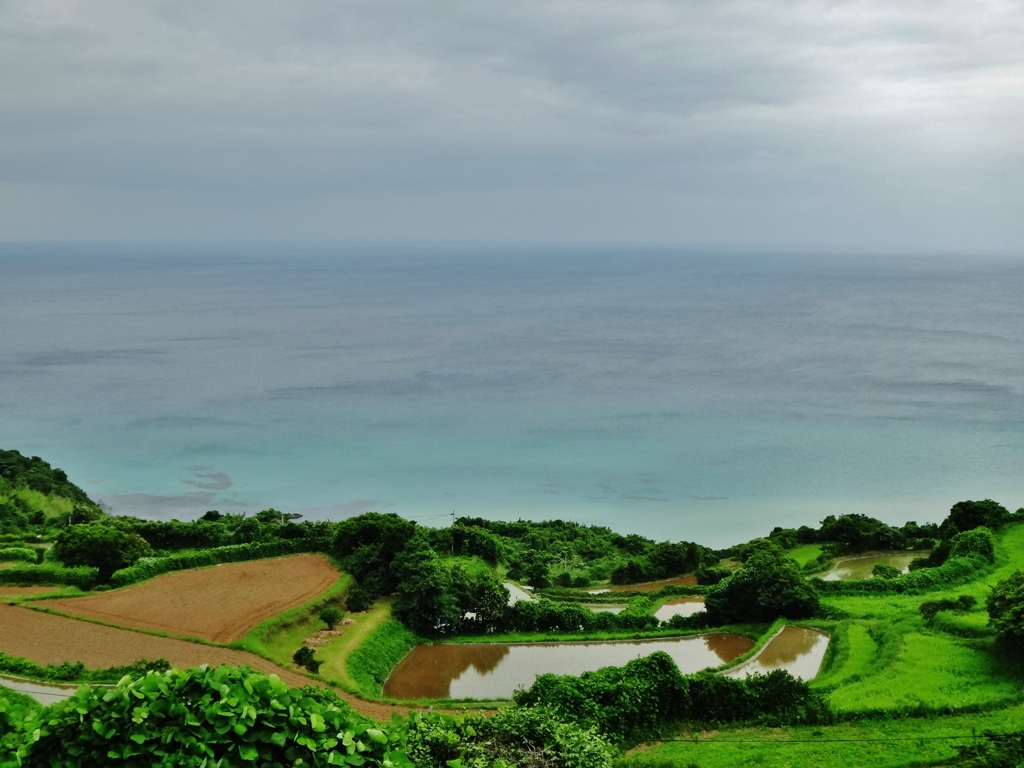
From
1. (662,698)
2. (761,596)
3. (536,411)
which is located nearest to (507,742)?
(662,698)

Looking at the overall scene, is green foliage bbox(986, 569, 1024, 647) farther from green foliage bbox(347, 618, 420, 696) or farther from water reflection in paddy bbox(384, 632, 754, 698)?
green foliage bbox(347, 618, 420, 696)

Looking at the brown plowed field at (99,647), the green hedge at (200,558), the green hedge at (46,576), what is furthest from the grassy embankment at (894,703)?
the green hedge at (46,576)

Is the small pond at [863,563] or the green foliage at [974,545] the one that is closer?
the green foliage at [974,545]

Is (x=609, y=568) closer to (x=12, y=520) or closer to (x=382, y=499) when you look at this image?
(x=382, y=499)

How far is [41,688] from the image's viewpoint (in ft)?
69.4

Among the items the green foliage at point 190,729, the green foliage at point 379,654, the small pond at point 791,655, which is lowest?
the small pond at point 791,655

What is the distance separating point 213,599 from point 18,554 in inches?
323

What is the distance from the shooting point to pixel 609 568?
36.7 metres

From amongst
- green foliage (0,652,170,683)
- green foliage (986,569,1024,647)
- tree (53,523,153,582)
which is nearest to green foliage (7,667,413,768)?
green foliage (0,652,170,683)

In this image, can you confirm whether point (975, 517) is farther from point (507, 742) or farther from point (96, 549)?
point (96, 549)

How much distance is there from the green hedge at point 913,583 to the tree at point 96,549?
23652mm

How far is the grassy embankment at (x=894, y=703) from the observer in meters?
17.7

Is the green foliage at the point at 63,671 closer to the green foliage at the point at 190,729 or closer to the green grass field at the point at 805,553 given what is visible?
the green foliage at the point at 190,729

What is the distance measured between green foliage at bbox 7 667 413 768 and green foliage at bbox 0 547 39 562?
2527 cm
